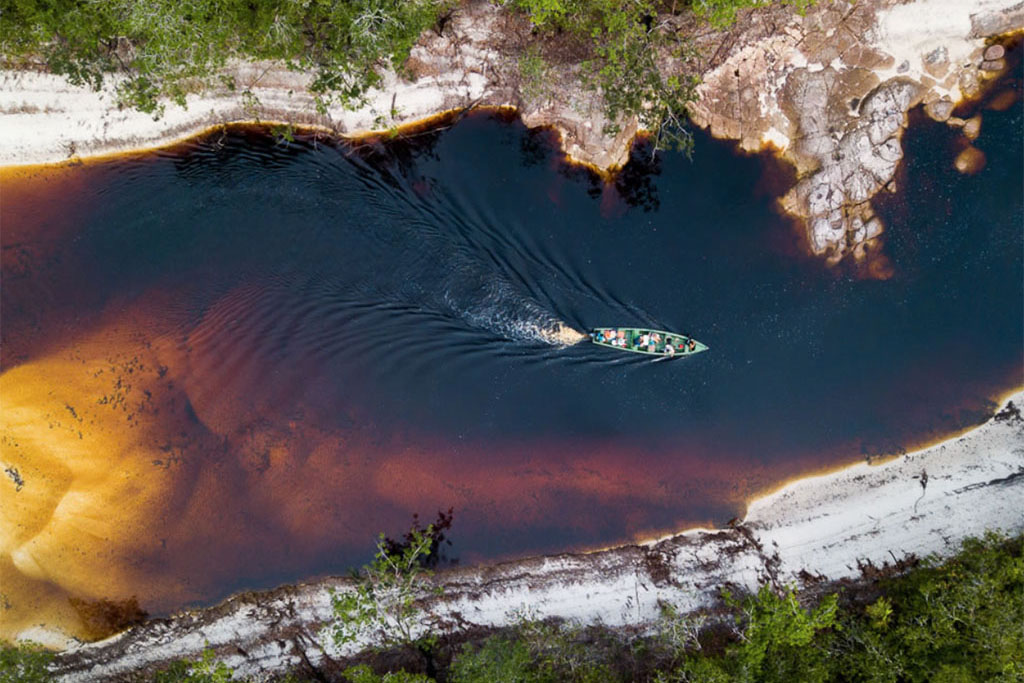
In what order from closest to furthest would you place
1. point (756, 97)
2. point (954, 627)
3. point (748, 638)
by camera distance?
point (954, 627)
point (748, 638)
point (756, 97)

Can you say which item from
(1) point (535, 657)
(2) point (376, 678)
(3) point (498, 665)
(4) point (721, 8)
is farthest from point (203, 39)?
(1) point (535, 657)

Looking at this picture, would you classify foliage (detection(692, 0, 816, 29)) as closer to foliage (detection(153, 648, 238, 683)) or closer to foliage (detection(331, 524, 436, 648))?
foliage (detection(331, 524, 436, 648))

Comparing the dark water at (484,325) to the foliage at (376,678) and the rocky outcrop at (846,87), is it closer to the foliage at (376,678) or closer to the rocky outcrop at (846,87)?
the rocky outcrop at (846,87)

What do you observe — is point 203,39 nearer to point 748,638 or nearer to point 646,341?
point 646,341

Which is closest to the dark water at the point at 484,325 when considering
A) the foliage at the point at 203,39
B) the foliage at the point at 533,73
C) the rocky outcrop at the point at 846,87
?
the rocky outcrop at the point at 846,87

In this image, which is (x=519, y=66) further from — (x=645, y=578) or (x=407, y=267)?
(x=645, y=578)

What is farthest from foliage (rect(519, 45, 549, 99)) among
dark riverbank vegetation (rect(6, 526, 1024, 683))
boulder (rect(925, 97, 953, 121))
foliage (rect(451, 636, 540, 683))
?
foliage (rect(451, 636, 540, 683))

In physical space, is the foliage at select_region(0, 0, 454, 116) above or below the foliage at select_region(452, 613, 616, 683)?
above
